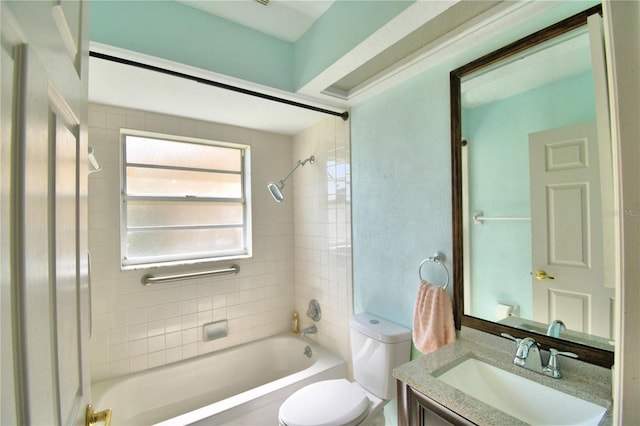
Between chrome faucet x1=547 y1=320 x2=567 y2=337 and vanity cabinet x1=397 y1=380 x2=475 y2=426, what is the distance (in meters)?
0.51

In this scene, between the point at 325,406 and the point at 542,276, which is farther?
the point at 325,406

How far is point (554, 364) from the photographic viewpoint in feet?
3.28

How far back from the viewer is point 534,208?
114cm

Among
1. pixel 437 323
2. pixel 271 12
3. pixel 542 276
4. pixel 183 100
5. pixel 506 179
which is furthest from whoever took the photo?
pixel 183 100

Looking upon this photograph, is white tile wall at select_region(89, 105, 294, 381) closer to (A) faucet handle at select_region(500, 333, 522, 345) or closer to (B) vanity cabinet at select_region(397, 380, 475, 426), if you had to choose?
(B) vanity cabinet at select_region(397, 380, 475, 426)

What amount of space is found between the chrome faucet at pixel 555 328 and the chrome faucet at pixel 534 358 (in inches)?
2.3

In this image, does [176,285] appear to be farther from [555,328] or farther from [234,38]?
[555,328]

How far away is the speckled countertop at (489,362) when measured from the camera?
2.78ft

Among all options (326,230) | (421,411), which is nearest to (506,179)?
(421,411)

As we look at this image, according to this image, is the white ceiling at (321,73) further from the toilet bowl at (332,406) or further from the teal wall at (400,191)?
the toilet bowl at (332,406)

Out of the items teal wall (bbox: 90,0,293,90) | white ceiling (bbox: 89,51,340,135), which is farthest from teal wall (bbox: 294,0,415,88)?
white ceiling (bbox: 89,51,340,135)

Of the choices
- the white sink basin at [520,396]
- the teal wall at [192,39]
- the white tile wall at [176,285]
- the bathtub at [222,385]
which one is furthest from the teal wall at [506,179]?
the white tile wall at [176,285]

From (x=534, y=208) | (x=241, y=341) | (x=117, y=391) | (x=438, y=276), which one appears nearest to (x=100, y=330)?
(x=117, y=391)

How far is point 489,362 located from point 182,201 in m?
2.23
